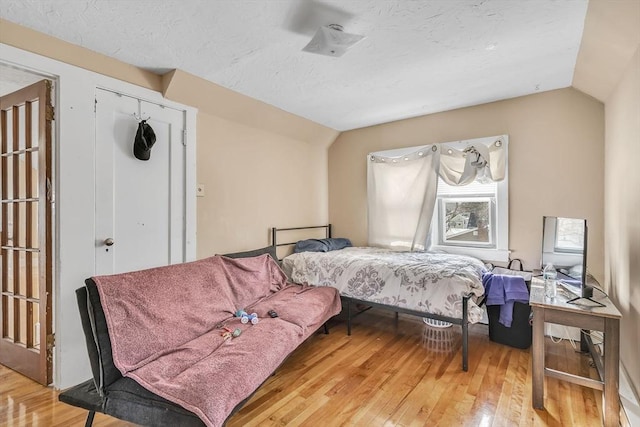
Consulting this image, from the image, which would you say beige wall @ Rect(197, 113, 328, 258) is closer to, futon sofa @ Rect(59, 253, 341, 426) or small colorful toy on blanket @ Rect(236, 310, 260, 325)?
futon sofa @ Rect(59, 253, 341, 426)

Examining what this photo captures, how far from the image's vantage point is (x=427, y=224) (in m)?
3.73

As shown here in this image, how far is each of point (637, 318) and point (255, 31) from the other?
2808 millimetres

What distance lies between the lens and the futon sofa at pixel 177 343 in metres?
1.40

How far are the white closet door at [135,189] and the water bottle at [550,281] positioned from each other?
284 cm

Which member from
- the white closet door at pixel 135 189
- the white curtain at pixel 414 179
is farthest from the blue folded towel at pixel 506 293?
the white closet door at pixel 135 189

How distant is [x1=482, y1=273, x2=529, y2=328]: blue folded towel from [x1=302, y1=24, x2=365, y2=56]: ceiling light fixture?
7.29 ft

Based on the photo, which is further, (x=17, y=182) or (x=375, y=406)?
(x=17, y=182)

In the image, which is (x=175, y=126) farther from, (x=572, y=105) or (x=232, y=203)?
(x=572, y=105)

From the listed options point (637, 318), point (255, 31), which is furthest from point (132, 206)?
point (637, 318)

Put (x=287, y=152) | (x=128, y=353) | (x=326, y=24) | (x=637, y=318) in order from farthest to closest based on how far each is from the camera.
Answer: (x=287, y=152)
(x=326, y=24)
(x=637, y=318)
(x=128, y=353)

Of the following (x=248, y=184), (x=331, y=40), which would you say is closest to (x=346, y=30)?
(x=331, y=40)

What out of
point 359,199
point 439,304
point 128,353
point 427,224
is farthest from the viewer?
point 359,199

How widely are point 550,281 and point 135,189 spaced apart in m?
3.12

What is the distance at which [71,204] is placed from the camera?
2.18 metres
